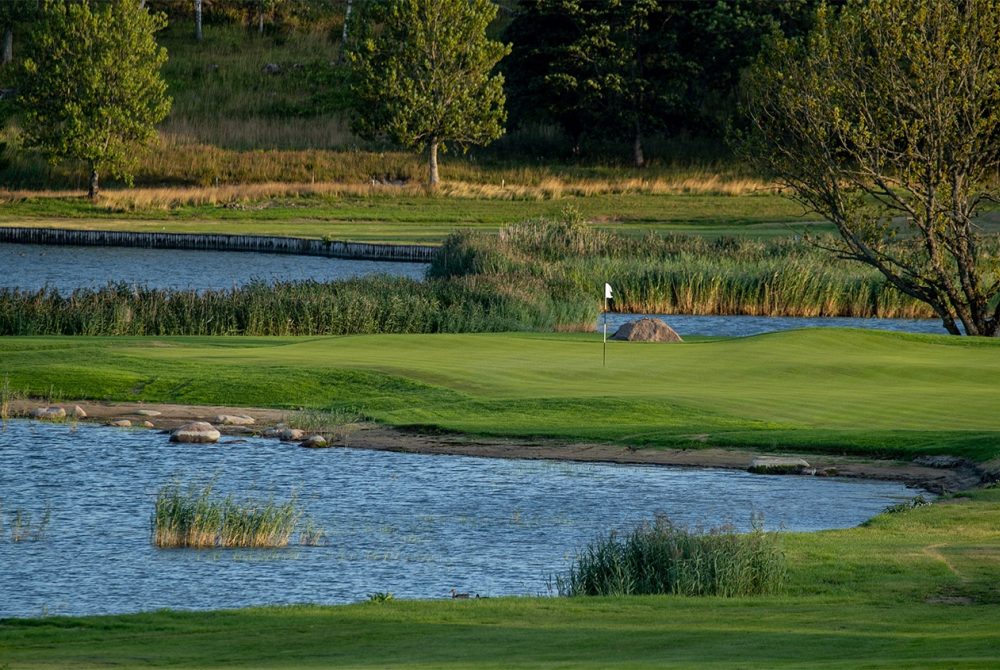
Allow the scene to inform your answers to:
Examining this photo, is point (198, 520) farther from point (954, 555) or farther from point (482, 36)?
point (482, 36)

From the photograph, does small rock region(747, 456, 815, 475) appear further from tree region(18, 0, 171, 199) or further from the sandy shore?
tree region(18, 0, 171, 199)

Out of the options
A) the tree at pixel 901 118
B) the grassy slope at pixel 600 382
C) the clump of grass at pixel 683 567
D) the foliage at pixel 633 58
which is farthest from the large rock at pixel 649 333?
the foliage at pixel 633 58

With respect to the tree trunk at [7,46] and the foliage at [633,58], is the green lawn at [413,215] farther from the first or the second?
the tree trunk at [7,46]

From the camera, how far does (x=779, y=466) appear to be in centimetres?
2131

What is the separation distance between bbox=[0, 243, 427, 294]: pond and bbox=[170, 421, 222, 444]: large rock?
24.7 m

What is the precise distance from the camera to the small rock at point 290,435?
79.4 feet

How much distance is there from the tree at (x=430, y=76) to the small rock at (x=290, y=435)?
64346mm

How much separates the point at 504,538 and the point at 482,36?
7774 cm

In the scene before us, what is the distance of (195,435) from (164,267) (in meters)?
36.5

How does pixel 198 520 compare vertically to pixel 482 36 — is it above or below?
below

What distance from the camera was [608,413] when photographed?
24.5 m

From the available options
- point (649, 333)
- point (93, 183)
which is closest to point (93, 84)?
point (93, 183)

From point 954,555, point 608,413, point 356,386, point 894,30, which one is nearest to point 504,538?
point 954,555

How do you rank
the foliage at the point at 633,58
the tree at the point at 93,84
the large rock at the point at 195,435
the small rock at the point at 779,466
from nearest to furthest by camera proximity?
the small rock at the point at 779,466
the large rock at the point at 195,435
the tree at the point at 93,84
the foliage at the point at 633,58
